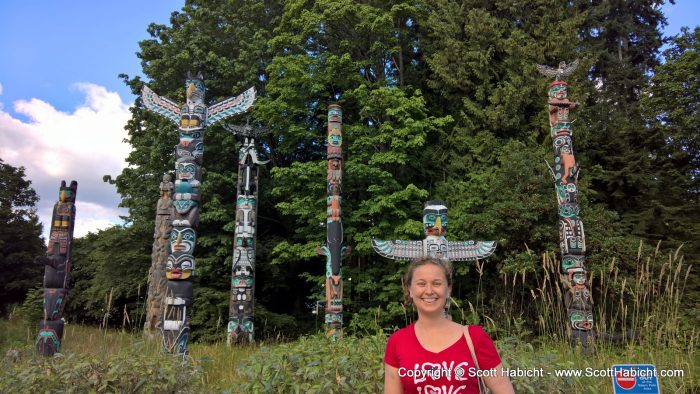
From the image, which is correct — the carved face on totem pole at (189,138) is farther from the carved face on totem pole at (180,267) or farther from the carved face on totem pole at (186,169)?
the carved face on totem pole at (180,267)

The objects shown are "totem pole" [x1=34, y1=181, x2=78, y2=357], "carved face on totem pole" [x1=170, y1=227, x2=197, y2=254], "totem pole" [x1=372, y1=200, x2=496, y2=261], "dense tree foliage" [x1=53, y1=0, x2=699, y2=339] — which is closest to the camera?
"totem pole" [x1=34, y1=181, x2=78, y2=357]

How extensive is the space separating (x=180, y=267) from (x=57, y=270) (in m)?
2.42

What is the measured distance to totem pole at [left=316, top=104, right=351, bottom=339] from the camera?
31.0ft

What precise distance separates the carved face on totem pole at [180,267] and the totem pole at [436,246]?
124 inches

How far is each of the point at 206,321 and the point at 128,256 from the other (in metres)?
3.37

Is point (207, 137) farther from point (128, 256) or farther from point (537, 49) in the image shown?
point (537, 49)

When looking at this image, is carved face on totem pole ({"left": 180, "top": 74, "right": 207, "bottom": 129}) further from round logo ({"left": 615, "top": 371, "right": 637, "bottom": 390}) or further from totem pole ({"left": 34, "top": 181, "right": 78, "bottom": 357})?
round logo ({"left": 615, "top": 371, "right": 637, "bottom": 390})

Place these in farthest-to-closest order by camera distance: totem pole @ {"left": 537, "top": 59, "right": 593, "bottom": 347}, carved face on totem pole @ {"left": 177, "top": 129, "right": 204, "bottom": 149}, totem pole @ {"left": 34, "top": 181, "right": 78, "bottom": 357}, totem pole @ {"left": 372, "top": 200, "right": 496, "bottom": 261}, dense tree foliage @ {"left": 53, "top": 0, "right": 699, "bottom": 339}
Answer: dense tree foliage @ {"left": 53, "top": 0, "right": 699, "bottom": 339}, carved face on totem pole @ {"left": 177, "top": 129, "right": 204, "bottom": 149}, totem pole @ {"left": 372, "top": 200, "right": 496, "bottom": 261}, totem pole @ {"left": 34, "top": 181, "right": 78, "bottom": 357}, totem pole @ {"left": 537, "top": 59, "right": 593, "bottom": 347}

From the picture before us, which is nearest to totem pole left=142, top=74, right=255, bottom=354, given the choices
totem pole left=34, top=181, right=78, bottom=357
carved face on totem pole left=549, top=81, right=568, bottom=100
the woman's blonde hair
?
totem pole left=34, top=181, right=78, bottom=357

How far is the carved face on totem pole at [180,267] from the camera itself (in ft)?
24.5

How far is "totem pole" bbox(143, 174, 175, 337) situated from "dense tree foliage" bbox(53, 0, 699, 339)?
5.37 ft

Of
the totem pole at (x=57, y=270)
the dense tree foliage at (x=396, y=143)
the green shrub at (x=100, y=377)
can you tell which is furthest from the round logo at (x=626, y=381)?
the dense tree foliage at (x=396, y=143)

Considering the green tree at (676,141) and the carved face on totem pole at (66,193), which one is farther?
the green tree at (676,141)

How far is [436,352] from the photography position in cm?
183
